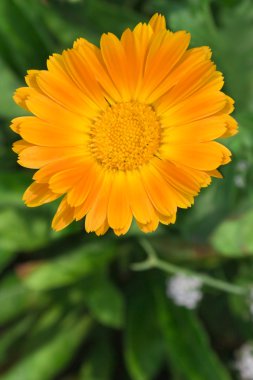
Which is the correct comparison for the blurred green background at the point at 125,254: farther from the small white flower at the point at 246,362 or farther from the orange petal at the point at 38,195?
the orange petal at the point at 38,195

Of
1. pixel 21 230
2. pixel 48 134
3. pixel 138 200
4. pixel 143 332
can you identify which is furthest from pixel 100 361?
pixel 48 134

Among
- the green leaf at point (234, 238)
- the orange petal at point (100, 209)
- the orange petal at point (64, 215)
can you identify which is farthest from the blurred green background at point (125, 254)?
the orange petal at point (64, 215)

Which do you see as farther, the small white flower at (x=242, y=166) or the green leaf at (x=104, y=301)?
the green leaf at (x=104, y=301)

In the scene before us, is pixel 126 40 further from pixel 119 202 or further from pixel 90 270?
pixel 90 270

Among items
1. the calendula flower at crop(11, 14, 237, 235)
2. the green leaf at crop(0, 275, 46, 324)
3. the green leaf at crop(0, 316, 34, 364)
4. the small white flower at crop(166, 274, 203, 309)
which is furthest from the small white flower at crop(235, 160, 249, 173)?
the green leaf at crop(0, 316, 34, 364)

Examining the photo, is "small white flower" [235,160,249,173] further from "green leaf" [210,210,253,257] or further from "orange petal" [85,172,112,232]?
"orange petal" [85,172,112,232]

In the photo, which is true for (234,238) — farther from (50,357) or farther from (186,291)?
(50,357)
